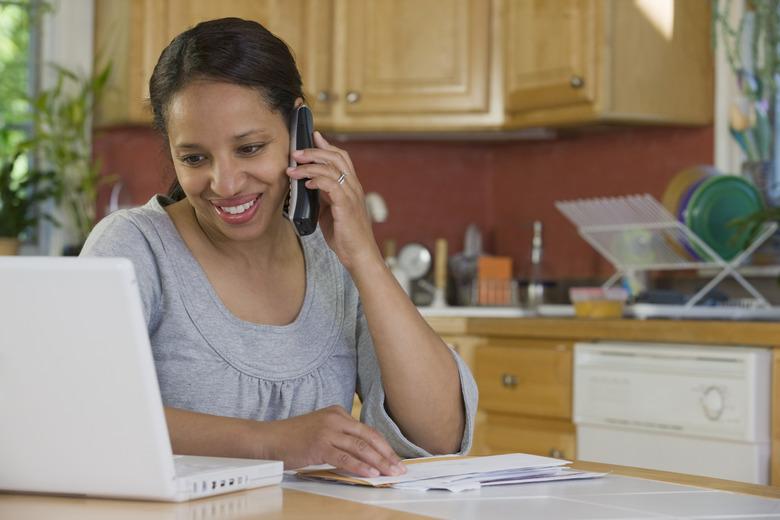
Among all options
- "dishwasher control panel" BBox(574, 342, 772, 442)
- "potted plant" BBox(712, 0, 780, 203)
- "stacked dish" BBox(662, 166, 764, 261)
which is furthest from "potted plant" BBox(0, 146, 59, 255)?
"potted plant" BBox(712, 0, 780, 203)

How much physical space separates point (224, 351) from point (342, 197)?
0.82ft

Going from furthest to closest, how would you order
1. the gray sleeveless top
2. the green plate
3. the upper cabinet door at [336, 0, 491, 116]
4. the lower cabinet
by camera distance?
1. the upper cabinet door at [336, 0, 491, 116]
2. the green plate
3. the lower cabinet
4. the gray sleeveless top

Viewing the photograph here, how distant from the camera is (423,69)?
12.3ft

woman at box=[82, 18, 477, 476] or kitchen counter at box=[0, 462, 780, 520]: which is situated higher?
woman at box=[82, 18, 477, 476]

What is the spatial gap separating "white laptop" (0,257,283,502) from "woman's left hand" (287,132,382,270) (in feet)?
1.81

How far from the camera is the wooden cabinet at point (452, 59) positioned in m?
3.49

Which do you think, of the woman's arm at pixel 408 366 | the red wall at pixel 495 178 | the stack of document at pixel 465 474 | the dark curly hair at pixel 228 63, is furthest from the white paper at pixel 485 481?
the red wall at pixel 495 178

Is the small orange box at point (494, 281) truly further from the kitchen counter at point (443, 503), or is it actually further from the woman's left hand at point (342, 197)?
the kitchen counter at point (443, 503)

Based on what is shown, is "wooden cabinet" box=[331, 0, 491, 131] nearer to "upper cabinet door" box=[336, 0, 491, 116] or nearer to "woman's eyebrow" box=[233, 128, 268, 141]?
"upper cabinet door" box=[336, 0, 491, 116]

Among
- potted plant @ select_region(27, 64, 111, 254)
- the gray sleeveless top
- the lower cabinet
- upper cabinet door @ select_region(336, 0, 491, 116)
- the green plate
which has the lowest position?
the lower cabinet

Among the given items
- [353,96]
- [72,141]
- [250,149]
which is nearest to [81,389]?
[250,149]

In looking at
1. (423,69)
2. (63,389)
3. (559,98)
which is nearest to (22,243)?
(423,69)

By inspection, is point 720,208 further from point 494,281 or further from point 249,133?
point 249,133

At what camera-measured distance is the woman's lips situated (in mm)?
1611
